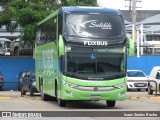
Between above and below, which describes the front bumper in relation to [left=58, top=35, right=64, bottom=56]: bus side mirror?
below

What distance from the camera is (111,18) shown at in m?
23.4

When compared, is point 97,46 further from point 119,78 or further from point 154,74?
point 154,74

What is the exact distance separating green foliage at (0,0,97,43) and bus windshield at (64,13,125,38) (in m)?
18.8

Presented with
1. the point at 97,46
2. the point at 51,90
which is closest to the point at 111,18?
the point at 97,46

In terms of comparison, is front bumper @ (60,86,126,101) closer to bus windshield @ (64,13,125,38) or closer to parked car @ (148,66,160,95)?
bus windshield @ (64,13,125,38)

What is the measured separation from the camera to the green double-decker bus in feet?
74.3

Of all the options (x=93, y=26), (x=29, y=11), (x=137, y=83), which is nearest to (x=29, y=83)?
(x=137, y=83)

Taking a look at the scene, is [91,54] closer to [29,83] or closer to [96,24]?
[96,24]

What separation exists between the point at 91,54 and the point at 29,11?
19792 mm

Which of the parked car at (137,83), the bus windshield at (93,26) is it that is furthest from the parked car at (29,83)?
the bus windshield at (93,26)

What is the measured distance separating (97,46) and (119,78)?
159 centimetres

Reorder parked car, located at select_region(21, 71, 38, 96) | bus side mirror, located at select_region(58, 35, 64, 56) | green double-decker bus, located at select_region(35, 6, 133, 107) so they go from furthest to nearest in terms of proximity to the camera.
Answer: parked car, located at select_region(21, 71, 38, 96)
green double-decker bus, located at select_region(35, 6, 133, 107)
bus side mirror, located at select_region(58, 35, 64, 56)

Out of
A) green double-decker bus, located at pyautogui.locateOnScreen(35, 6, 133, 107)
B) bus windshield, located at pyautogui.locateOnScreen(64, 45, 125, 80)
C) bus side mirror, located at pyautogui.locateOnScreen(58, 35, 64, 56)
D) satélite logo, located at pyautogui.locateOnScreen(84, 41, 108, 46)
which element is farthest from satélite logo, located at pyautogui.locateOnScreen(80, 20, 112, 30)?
bus side mirror, located at pyautogui.locateOnScreen(58, 35, 64, 56)

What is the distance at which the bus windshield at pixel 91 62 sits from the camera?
75.0 ft
